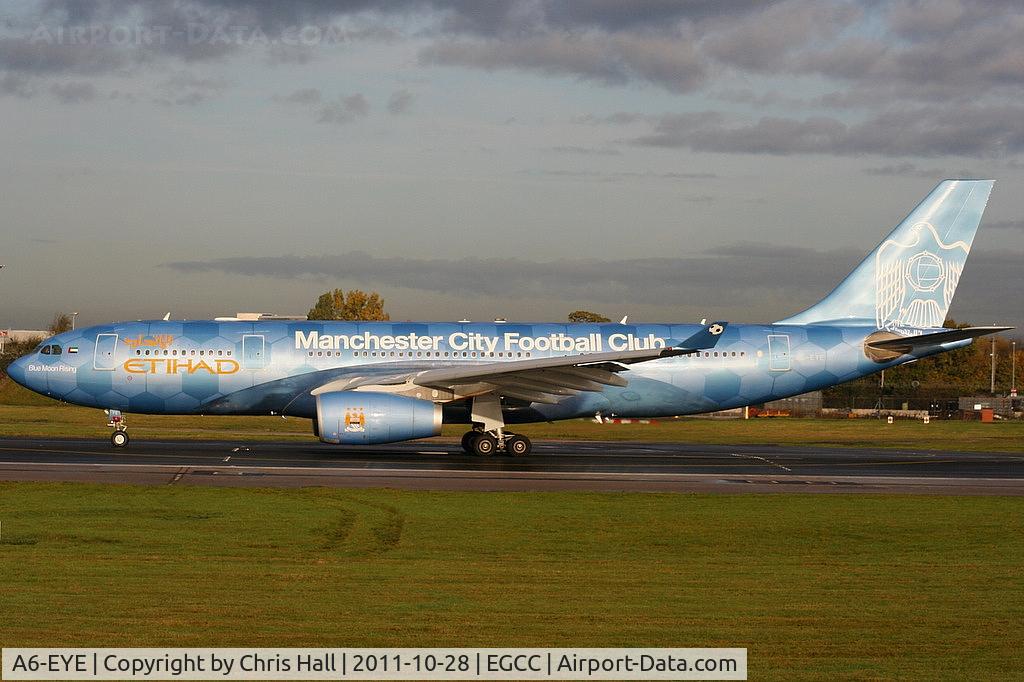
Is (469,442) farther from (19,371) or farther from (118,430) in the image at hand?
(19,371)

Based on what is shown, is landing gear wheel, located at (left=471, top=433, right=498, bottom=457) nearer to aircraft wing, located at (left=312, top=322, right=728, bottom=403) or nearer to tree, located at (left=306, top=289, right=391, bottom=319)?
aircraft wing, located at (left=312, top=322, right=728, bottom=403)

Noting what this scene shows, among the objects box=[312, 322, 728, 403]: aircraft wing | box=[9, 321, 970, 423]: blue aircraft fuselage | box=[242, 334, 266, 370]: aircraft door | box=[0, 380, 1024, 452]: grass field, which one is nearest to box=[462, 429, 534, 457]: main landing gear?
box=[9, 321, 970, 423]: blue aircraft fuselage

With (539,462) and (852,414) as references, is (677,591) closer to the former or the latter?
(539,462)

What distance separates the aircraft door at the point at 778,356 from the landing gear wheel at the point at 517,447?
8490mm

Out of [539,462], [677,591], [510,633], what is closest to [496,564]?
[677,591]

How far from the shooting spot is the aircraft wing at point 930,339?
106 ft

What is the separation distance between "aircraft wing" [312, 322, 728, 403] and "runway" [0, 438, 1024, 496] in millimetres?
1895

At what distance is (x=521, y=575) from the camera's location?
13.1 metres

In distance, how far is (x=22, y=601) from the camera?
36.1 feet

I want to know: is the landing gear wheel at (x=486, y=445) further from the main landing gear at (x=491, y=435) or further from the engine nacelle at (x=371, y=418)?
the engine nacelle at (x=371, y=418)

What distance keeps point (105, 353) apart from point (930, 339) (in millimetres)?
23923

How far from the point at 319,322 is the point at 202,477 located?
10701 mm

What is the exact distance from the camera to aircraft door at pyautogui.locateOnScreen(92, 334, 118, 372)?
3219 centimetres

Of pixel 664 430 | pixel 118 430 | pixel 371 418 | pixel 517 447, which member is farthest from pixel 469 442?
pixel 664 430
